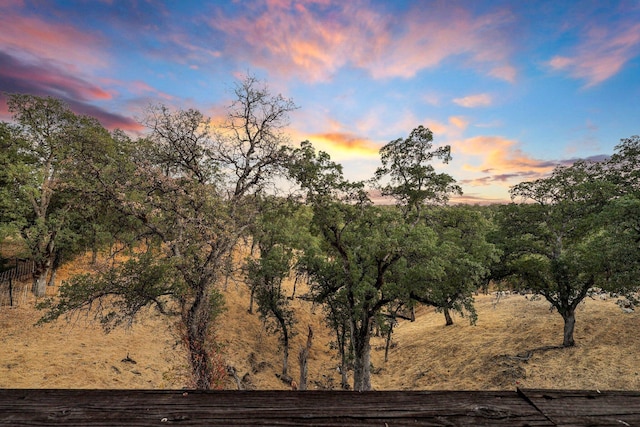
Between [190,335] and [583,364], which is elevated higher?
[190,335]

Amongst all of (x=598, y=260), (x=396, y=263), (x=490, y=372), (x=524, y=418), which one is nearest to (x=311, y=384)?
(x=490, y=372)

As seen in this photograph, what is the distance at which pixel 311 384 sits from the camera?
1011 inches

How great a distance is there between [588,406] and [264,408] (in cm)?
148

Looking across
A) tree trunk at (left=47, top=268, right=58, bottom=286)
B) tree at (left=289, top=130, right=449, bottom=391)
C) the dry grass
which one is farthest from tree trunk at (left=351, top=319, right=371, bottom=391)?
tree trunk at (left=47, top=268, right=58, bottom=286)

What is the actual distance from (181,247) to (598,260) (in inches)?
833

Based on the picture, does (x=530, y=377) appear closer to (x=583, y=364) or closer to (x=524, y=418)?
(x=583, y=364)

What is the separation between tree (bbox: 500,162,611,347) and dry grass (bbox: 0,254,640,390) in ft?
14.9

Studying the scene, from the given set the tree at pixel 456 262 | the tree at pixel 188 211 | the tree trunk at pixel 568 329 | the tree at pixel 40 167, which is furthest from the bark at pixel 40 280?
the tree trunk at pixel 568 329

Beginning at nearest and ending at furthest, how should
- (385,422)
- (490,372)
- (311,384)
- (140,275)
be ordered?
(385,422), (140,275), (490,372), (311,384)

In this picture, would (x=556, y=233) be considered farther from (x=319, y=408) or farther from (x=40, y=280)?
(x=40, y=280)

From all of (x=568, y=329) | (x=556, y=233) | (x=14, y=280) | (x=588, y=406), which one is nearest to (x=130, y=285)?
(x=588, y=406)

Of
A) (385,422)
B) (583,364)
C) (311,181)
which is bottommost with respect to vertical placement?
(583,364)

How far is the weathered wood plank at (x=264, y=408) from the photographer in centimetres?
130

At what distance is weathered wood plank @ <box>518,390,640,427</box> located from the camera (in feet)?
4.28
